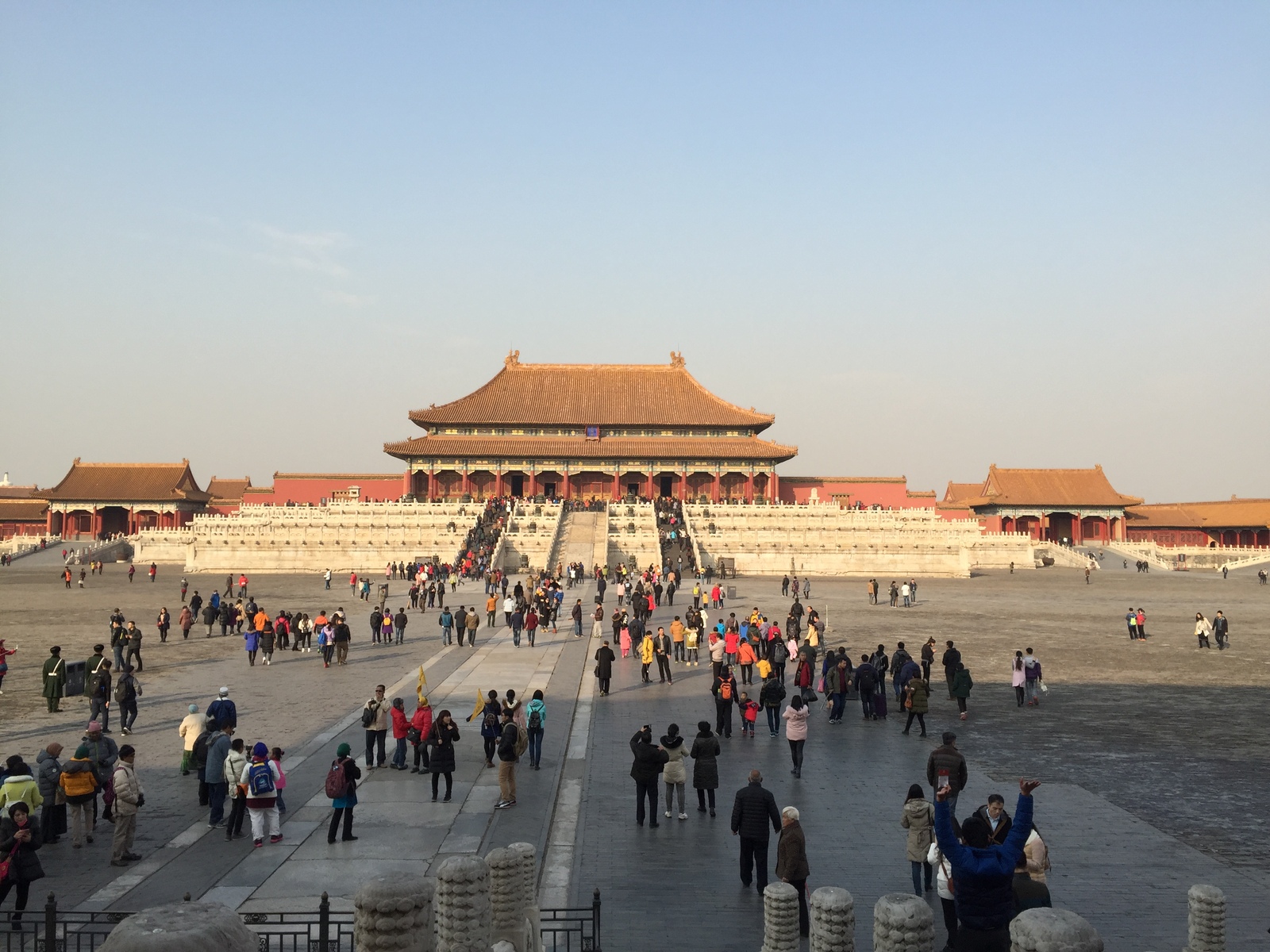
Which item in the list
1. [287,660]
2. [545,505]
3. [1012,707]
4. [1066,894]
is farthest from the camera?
[545,505]

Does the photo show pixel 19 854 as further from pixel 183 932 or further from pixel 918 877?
pixel 918 877

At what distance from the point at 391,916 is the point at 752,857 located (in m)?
4.09

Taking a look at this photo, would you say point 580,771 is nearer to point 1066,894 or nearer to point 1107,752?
point 1066,894

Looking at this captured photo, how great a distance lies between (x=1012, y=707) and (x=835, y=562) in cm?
2997

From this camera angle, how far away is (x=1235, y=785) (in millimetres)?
12391

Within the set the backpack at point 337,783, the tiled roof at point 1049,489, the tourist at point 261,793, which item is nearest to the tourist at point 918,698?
the backpack at point 337,783

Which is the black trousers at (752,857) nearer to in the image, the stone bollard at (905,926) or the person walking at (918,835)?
the person walking at (918,835)

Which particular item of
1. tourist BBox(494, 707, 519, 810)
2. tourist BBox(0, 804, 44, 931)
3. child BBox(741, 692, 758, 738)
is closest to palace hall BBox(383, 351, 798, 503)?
child BBox(741, 692, 758, 738)

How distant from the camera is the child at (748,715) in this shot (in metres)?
15.3

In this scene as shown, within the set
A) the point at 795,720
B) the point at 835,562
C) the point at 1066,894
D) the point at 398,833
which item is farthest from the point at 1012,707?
the point at 835,562

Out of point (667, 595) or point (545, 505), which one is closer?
point (667, 595)

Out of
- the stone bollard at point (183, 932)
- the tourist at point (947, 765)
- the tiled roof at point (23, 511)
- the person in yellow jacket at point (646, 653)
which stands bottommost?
the person in yellow jacket at point (646, 653)

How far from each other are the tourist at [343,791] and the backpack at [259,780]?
0.58 meters

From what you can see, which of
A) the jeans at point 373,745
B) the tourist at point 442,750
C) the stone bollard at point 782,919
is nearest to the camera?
the stone bollard at point 782,919
